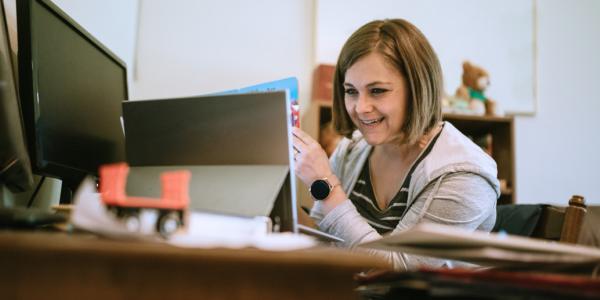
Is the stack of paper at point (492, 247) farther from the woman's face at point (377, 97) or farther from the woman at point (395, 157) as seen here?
the woman's face at point (377, 97)

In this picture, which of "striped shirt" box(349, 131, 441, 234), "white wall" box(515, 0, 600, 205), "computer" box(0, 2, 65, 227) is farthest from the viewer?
"white wall" box(515, 0, 600, 205)

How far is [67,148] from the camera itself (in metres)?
0.90

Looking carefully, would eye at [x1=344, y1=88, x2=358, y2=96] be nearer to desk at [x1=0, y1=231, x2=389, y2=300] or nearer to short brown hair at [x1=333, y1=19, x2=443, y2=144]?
short brown hair at [x1=333, y1=19, x2=443, y2=144]

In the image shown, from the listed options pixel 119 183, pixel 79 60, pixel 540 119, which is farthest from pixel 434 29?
pixel 119 183

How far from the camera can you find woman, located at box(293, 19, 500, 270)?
0.95m

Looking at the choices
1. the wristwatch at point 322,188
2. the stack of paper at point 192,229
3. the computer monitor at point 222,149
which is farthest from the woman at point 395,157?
the stack of paper at point 192,229

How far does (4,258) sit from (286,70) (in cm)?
197

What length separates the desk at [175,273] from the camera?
38cm

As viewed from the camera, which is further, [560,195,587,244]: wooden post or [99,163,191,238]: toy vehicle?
[560,195,587,244]: wooden post

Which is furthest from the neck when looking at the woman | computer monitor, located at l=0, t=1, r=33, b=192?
computer monitor, located at l=0, t=1, r=33, b=192

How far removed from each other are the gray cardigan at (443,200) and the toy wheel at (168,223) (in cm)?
50

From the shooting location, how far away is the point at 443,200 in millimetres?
953

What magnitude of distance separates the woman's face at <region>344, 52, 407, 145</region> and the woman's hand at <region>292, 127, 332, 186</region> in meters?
0.23

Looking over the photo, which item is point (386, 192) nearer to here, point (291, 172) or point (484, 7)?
point (291, 172)
